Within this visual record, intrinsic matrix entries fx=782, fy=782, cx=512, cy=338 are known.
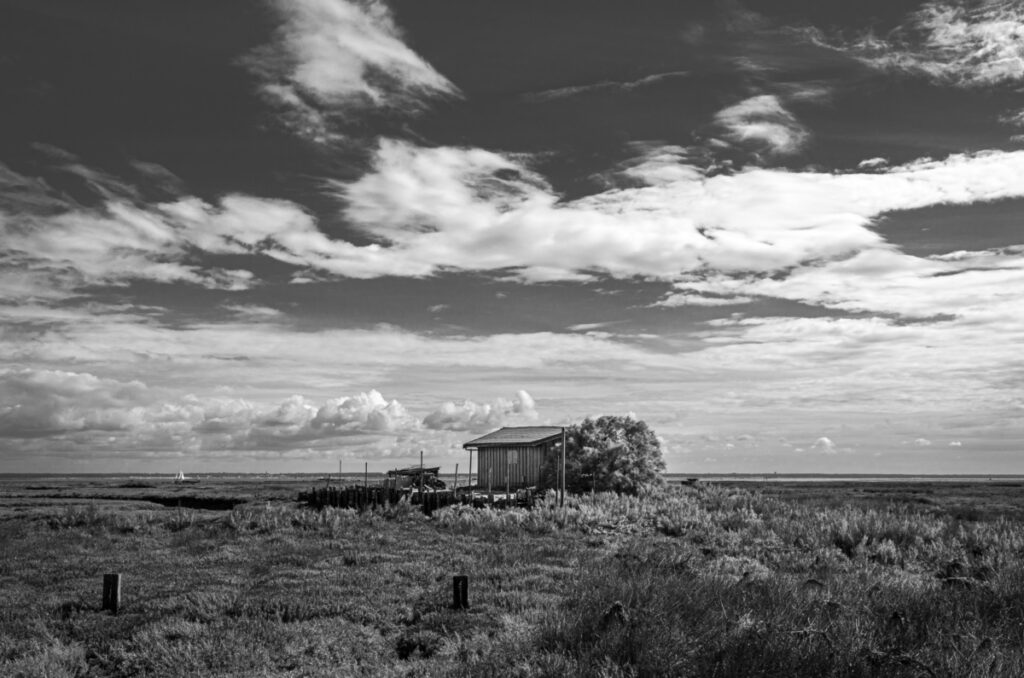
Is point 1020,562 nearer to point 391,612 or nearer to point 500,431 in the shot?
point 391,612

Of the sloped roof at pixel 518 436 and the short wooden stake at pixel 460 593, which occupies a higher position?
the sloped roof at pixel 518 436

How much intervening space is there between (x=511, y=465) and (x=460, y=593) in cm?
2945

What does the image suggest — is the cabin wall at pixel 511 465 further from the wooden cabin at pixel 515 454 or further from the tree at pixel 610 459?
the tree at pixel 610 459

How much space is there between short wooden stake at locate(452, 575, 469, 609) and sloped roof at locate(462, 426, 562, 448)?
2819cm

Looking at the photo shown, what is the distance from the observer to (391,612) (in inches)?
512

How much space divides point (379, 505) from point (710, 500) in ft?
45.8

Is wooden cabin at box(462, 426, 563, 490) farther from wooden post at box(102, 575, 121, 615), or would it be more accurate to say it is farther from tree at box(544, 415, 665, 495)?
wooden post at box(102, 575, 121, 615)

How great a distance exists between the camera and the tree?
37656 millimetres

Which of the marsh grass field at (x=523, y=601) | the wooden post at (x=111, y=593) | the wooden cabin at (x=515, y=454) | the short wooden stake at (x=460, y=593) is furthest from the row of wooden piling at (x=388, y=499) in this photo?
the short wooden stake at (x=460, y=593)

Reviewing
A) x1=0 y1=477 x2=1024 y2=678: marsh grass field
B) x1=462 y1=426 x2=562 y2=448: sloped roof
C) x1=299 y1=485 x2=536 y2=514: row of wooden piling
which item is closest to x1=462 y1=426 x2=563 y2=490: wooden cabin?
x1=462 y1=426 x2=562 y2=448: sloped roof

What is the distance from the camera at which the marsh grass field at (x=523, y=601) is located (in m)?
8.49

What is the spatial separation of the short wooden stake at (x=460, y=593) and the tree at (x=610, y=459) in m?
24.8

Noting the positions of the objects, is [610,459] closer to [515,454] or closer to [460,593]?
[515,454]

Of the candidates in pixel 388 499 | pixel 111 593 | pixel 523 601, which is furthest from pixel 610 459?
pixel 111 593
